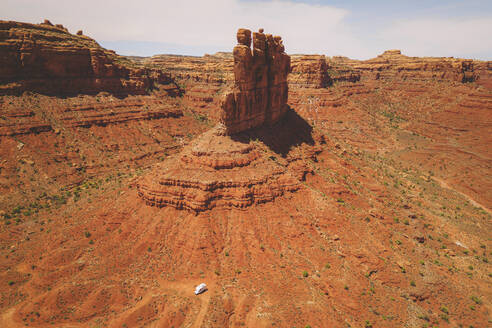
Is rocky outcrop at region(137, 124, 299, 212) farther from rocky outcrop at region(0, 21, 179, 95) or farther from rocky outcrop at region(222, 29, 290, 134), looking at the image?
rocky outcrop at region(0, 21, 179, 95)

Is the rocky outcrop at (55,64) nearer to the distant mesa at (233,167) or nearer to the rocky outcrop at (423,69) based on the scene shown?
the distant mesa at (233,167)

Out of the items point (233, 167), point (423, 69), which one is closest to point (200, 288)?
point (233, 167)

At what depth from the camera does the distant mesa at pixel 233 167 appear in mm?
35406

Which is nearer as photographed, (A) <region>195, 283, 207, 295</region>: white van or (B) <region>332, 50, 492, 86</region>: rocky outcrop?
(A) <region>195, 283, 207, 295</region>: white van

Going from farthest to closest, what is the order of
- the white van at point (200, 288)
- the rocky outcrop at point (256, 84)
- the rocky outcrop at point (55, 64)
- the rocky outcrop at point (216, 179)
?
the rocky outcrop at point (55, 64)
the rocky outcrop at point (256, 84)
the rocky outcrop at point (216, 179)
the white van at point (200, 288)

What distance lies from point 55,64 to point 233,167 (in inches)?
2632

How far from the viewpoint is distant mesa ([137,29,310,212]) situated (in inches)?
1394

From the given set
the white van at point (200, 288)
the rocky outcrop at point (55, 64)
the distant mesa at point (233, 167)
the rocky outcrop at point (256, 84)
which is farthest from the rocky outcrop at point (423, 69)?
the white van at point (200, 288)

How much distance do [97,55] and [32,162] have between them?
130 feet

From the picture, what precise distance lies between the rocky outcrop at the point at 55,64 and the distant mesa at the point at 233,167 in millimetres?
55152

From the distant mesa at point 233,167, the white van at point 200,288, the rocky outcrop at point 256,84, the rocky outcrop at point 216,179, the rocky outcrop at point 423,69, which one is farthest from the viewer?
the rocky outcrop at point 423,69

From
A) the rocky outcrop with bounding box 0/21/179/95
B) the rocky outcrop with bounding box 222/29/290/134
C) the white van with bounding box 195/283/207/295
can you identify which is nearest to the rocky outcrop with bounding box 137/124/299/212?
the rocky outcrop with bounding box 222/29/290/134

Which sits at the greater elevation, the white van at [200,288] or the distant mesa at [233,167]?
the distant mesa at [233,167]

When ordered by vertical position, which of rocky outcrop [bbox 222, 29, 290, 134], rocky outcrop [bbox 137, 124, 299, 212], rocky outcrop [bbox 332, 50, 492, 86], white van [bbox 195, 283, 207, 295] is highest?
rocky outcrop [bbox 332, 50, 492, 86]
